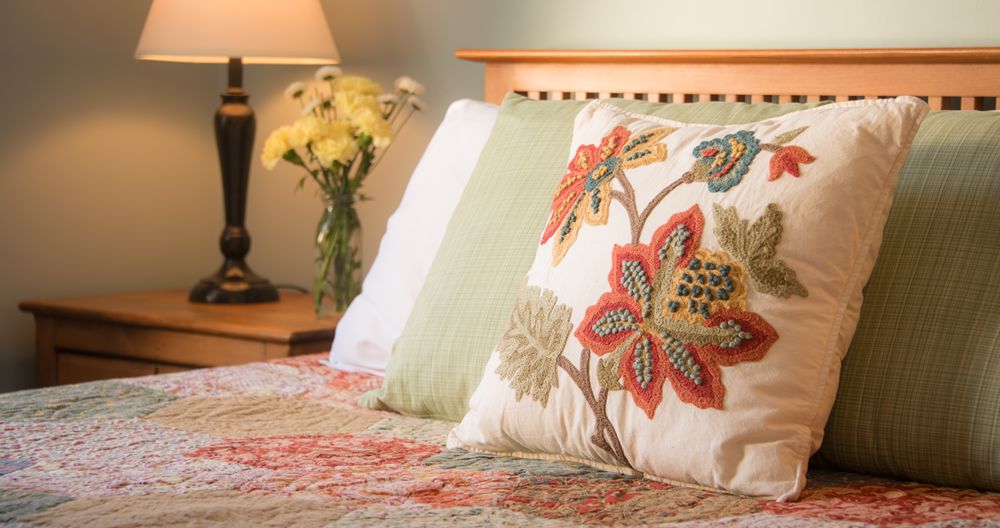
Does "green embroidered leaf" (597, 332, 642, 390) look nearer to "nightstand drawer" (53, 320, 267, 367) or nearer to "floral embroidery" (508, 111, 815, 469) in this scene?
"floral embroidery" (508, 111, 815, 469)

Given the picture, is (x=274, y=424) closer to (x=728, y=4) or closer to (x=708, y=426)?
(x=708, y=426)

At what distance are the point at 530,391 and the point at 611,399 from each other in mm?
84

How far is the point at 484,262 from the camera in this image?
41.3 inches

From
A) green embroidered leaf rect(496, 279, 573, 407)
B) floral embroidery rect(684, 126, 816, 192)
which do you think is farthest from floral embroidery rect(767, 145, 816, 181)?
green embroidered leaf rect(496, 279, 573, 407)

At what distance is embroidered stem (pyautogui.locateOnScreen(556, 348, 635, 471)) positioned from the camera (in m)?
0.80

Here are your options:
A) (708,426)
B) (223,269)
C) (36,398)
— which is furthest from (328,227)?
(708,426)

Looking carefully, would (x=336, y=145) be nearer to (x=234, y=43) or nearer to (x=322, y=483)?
(x=234, y=43)

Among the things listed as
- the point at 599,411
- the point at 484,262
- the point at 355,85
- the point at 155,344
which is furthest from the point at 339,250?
the point at 599,411

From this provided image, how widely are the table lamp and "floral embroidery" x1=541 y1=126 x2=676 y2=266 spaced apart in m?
1.05

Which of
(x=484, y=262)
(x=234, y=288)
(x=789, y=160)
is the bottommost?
(x=234, y=288)

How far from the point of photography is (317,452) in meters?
0.91

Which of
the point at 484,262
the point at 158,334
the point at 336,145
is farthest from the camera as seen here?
the point at 158,334

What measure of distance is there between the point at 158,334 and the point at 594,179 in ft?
3.90

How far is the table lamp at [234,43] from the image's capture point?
1.80m
